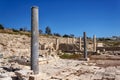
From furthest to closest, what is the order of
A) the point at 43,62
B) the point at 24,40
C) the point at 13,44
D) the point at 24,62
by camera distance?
the point at 24,40, the point at 13,44, the point at 43,62, the point at 24,62

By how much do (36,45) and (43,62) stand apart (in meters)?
6.64

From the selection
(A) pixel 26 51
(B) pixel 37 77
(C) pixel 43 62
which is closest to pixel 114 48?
(A) pixel 26 51

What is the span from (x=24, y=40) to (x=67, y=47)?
1165 centimetres

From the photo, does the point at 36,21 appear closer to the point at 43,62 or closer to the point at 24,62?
the point at 24,62

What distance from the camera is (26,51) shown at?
27250 mm

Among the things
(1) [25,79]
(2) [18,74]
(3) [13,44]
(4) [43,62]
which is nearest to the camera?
(1) [25,79]

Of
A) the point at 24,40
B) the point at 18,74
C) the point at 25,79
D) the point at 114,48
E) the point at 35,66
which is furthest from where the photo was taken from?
the point at 114,48

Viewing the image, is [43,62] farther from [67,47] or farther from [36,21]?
[67,47]

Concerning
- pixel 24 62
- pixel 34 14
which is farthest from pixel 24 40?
pixel 34 14

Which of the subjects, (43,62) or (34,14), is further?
(43,62)

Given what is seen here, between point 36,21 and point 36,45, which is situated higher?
point 36,21

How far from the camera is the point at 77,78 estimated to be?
1134 cm

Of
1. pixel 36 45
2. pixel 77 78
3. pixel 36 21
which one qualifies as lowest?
pixel 77 78

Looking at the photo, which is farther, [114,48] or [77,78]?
[114,48]
